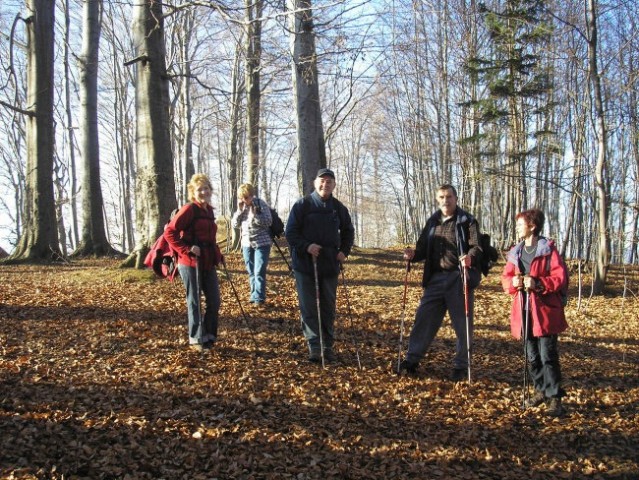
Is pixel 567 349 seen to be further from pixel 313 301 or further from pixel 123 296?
pixel 123 296

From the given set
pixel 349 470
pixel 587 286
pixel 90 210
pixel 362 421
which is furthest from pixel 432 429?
pixel 90 210

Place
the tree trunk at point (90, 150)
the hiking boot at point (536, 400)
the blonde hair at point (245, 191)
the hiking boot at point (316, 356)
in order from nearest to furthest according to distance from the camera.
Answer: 1. the hiking boot at point (536, 400)
2. the hiking boot at point (316, 356)
3. the blonde hair at point (245, 191)
4. the tree trunk at point (90, 150)

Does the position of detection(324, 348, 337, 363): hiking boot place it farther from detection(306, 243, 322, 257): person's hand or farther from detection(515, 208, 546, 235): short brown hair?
detection(515, 208, 546, 235): short brown hair

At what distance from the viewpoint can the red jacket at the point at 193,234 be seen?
5.56m

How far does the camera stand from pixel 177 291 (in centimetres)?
861

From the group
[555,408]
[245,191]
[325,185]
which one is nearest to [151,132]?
[245,191]

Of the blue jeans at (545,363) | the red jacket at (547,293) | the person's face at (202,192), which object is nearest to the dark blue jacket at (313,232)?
the person's face at (202,192)

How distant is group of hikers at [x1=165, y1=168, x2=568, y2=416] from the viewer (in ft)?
16.1

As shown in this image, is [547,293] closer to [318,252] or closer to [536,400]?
[536,400]

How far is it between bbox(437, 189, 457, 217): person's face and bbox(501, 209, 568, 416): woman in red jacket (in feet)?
2.23

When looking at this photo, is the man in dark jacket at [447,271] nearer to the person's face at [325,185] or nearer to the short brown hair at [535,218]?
the short brown hair at [535,218]

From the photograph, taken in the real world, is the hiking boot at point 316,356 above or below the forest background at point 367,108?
below

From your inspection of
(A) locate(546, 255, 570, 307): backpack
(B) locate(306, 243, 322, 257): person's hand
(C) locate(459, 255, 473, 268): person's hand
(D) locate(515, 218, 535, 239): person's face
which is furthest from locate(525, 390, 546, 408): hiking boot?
(B) locate(306, 243, 322, 257): person's hand

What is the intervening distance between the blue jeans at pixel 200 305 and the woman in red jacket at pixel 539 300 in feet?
10.5
